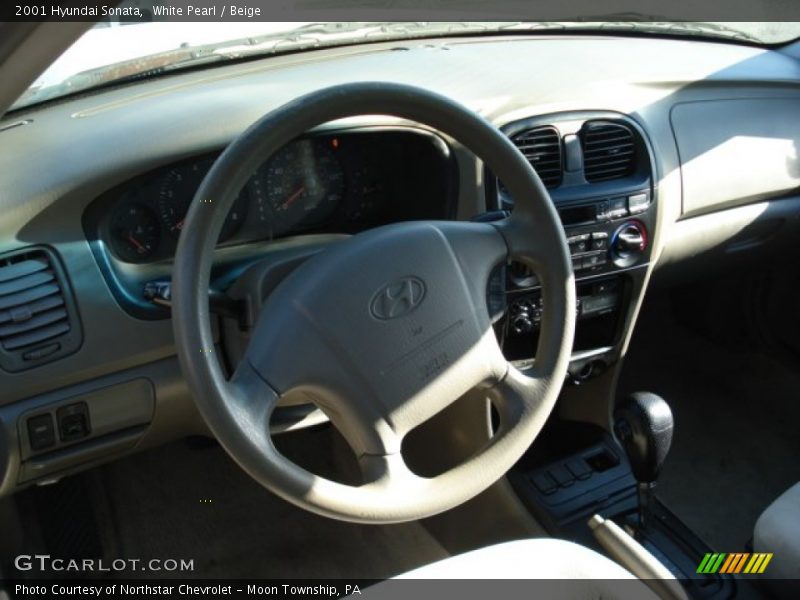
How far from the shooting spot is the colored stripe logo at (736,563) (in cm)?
179

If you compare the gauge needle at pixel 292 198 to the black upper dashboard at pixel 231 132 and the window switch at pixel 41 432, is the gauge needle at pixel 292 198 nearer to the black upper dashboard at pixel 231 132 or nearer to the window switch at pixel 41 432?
the black upper dashboard at pixel 231 132

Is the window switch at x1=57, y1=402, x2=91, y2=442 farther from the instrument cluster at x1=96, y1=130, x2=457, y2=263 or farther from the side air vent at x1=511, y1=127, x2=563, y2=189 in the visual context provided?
the side air vent at x1=511, y1=127, x2=563, y2=189

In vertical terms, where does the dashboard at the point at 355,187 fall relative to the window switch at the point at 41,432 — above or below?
above

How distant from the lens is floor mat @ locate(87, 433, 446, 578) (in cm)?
248

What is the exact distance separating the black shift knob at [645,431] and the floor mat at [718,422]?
70 centimetres

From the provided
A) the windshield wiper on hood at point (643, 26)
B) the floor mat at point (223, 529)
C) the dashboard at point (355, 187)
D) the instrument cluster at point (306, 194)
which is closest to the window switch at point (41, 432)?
the dashboard at point (355, 187)

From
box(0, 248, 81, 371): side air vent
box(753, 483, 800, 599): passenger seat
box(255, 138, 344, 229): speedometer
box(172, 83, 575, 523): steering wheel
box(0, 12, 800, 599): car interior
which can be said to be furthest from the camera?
box(255, 138, 344, 229): speedometer

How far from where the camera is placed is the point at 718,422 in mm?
3002

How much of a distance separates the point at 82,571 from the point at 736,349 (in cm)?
211

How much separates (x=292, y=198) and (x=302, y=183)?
4 cm

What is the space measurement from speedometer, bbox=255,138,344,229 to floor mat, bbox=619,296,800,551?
136 cm

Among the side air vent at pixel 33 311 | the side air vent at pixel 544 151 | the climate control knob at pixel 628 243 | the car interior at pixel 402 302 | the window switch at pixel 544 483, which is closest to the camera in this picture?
the car interior at pixel 402 302

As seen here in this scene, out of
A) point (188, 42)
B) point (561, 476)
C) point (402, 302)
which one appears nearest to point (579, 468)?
point (561, 476)

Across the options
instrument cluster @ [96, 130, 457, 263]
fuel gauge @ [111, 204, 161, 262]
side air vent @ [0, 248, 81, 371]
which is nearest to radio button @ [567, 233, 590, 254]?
instrument cluster @ [96, 130, 457, 263]
